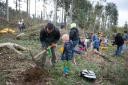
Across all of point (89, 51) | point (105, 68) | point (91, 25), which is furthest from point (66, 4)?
point (105, 68)

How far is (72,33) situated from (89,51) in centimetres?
802

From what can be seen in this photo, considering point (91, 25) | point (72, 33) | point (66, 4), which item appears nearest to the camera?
point (72, 33)

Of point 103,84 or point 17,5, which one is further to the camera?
point 17,5

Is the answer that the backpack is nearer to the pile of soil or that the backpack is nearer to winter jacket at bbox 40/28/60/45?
winter jacket at bbox 40/28/60/45

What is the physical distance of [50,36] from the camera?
12.6 m

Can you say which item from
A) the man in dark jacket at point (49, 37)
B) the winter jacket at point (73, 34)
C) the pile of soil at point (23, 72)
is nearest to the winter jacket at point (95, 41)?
the winter jacket at point (73, 34)

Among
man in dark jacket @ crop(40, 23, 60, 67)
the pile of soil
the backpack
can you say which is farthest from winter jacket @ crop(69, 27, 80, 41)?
the pile of soil

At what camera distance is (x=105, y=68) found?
52.2ft

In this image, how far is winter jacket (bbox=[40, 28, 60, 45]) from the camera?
1251 cm

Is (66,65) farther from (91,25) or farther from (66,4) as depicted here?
(66,4)

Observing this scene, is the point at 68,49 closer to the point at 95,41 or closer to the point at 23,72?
the point at 23,72

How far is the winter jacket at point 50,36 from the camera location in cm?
1251

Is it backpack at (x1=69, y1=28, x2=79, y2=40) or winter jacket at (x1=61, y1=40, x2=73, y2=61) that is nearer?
winter jacket at (x1=61, y1=40, x2=73, y2=61)

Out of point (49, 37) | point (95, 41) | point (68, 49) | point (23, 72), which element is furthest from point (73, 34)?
point (95, 41)
